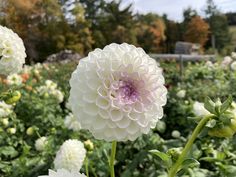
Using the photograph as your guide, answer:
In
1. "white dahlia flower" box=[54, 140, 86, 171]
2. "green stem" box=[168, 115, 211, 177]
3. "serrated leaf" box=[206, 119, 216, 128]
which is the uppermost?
"serrated leaf" box=[206, 119, 216, 128]

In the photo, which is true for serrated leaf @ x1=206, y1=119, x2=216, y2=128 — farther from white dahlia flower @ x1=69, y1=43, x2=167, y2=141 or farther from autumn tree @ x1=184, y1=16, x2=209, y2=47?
autumn tree @ x1=184, y1=16, x2=209, y2=47

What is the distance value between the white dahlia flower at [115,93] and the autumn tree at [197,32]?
3611 cm

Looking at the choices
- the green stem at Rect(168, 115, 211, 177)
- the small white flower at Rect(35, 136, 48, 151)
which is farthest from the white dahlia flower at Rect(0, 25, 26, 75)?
the small white flower at Rect(35, 136, 48, 151)

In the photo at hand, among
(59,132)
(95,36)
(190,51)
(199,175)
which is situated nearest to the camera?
(199,175)

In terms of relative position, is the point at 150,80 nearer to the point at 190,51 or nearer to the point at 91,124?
the point at 91,124

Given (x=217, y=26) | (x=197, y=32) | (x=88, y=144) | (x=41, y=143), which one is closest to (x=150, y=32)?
(x=197, y=32)

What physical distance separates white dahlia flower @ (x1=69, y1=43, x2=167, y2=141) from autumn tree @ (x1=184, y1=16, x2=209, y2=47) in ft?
118

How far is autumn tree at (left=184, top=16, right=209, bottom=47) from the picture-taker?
36.5 metres

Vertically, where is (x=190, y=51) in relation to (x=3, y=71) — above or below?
below

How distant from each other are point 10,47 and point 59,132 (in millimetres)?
1720

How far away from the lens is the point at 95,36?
91.7 ft

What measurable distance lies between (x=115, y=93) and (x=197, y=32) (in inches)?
1446

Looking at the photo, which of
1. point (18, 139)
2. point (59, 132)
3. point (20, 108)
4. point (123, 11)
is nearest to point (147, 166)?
point (59, 132)

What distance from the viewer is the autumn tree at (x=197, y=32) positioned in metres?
36.5
